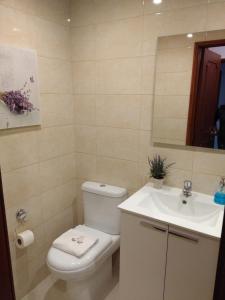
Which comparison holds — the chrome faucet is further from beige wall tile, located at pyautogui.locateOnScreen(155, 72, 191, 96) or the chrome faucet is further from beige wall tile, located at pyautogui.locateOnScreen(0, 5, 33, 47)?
beige wall tile, located at pyautogui.locateOnScreen(0, 5, 33, 47)

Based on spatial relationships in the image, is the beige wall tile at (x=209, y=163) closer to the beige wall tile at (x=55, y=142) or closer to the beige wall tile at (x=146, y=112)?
the beige wall tile at (x=146, y=112)

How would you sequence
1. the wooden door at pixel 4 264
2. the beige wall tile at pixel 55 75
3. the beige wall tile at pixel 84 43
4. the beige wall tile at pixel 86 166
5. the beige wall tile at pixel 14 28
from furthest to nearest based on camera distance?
the beige wall tile at pixel 86 166, the beige wall tile at pixel 84 43, the beige wall tile at pixel 55 75, the beige wall tile at pixel 14 28, the wooden door at pixel 4 264

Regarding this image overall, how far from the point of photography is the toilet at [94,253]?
1569mm

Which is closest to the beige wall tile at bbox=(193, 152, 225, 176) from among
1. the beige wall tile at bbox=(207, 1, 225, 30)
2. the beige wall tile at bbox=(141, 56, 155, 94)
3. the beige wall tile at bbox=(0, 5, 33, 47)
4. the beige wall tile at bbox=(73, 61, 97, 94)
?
the beige wall tile at bbox=(141, 56, 155, 94)

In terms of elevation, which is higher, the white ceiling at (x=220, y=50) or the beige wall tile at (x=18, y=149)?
the white ceiling at (x=220, y=50)

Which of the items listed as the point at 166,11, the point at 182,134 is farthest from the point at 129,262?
the point at 166,11

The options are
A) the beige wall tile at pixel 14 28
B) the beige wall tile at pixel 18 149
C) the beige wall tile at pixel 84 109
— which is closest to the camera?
the beige wall tile at pixel 14 28

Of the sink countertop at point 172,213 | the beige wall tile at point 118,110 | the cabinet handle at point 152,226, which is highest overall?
the beige wall tile at point 118,110

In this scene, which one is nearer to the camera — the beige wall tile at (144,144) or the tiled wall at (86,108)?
the tiled wall at (86,108)

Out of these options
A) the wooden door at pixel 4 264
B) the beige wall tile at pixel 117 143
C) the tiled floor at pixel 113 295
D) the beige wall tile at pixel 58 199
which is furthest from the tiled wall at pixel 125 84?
the wooden door at pixel 4 264

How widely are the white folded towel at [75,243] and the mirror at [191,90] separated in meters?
0.94

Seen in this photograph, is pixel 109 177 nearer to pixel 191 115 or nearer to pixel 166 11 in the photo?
pixel 191 115

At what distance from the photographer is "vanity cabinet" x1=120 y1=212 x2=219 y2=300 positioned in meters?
1.25

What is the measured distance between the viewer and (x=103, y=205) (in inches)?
77.2
